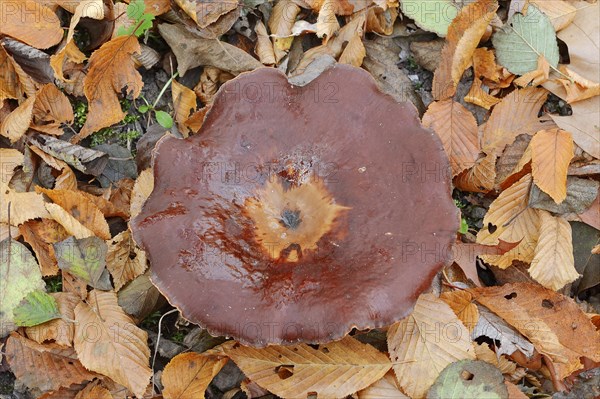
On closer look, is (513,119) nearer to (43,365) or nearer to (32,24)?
(32,24)

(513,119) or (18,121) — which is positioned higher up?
(513,119)

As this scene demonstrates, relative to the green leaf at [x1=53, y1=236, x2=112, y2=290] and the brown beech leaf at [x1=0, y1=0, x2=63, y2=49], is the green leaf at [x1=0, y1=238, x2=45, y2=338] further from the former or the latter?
the brown beech leaf at [x1=0, y1=0, x2=63, y2=49]

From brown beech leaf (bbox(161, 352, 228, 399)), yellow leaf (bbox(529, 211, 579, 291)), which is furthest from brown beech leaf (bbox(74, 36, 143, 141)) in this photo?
yellow leaf (bbox(529, 211, 579, 291))

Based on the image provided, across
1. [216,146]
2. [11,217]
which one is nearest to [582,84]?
[216,146]

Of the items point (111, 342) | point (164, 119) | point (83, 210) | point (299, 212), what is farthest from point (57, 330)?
point (299, 212)

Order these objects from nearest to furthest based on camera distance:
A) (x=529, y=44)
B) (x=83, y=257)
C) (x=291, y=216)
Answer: (x=291, y=216) → (x=83, y=257) → (x=529, y=44)

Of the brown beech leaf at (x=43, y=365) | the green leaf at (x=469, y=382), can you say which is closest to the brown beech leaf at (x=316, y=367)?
the green leaf at (x=469, y=382)

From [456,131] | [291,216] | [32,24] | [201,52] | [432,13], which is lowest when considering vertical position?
[291,216]
